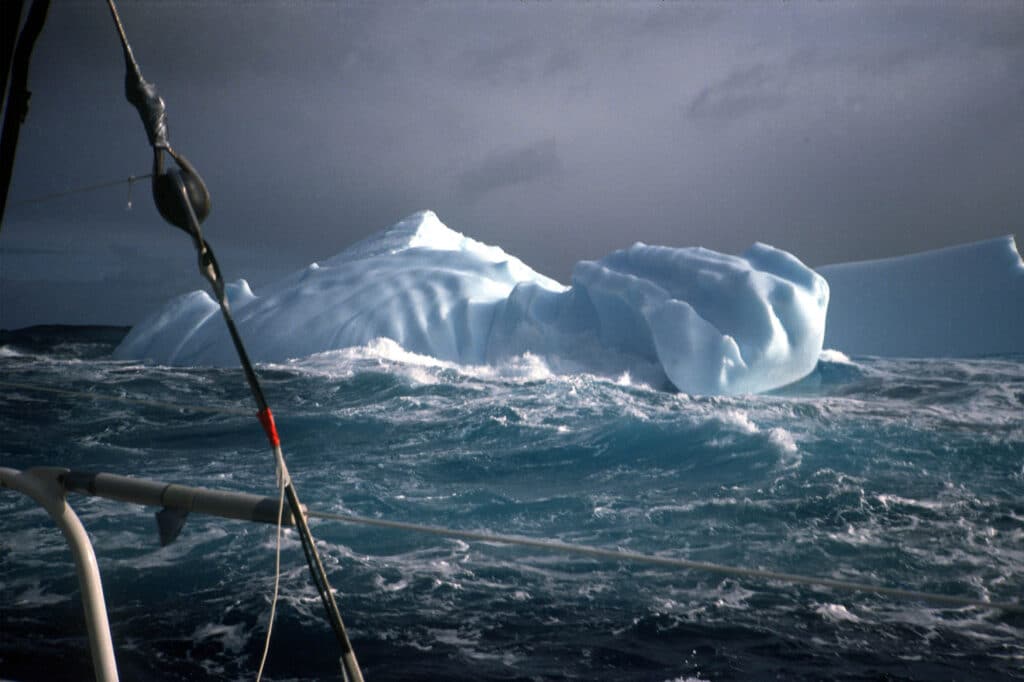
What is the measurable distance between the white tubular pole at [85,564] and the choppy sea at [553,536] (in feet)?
1.38

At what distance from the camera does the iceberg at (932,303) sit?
1374 cm

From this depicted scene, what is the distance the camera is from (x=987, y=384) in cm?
1197

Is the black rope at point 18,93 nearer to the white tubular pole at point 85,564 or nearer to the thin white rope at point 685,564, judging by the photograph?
the white tubular pole at point 85,564

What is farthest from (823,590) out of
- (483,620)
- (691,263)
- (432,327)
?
(432,327)

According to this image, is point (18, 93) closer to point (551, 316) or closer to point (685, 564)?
point (685, 564)

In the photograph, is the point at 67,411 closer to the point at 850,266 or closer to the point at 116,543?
the point at 116,543

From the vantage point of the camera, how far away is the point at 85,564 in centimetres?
164

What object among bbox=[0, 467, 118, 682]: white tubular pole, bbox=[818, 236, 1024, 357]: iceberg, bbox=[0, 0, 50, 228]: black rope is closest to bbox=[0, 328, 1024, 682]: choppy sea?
bbox=[0, 467, 118, 682]: white tubular pole

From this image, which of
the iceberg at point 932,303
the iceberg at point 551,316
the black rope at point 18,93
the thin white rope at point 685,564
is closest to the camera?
the thin white rope at point 685,564

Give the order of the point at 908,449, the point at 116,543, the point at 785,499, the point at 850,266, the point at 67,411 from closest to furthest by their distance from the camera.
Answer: the point at 116,543 → the point at 785,499 → the point at 908,449 → the point at 67,411 → the point at 850,266

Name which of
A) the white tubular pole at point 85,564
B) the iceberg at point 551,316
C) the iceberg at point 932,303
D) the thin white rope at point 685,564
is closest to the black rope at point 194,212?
the thin white rope at point 685,564

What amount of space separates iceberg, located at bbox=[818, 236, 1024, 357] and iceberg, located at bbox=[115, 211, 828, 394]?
3816mm

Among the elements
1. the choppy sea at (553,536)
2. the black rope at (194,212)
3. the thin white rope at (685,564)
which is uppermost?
the black rope at (194,212)

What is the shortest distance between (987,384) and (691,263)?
5.07 meters
